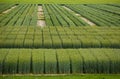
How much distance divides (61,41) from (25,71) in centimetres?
784

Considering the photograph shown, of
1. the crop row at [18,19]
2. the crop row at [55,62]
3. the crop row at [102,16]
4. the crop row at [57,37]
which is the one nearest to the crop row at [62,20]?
the crop row at [18,19]

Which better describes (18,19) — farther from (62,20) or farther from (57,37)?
(57,37)

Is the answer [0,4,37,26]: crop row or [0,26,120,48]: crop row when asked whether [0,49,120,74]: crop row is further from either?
[0,4,37,26]: crop row

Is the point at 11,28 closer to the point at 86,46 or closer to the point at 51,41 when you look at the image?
the point at 51,41

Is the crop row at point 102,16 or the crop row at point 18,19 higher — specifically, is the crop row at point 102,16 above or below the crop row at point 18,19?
below

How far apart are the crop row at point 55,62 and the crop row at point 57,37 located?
4075 mm

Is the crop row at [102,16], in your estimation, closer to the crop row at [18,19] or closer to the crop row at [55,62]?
the crop row at [18,19]

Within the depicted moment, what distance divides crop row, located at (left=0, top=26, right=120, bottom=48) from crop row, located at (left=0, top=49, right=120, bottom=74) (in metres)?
4.07

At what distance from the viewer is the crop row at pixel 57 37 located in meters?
27.1

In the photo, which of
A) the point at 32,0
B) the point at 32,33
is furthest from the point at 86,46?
the point at 32,0

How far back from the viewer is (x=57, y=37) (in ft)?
96.1

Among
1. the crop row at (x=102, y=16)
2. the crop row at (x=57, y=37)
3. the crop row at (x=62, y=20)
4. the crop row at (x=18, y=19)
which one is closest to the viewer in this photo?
the crop row at (x=57, y=37)

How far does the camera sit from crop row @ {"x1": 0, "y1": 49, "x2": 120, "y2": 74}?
21250mm

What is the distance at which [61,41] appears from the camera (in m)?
27.7
